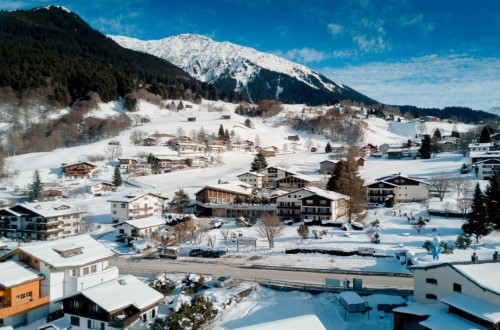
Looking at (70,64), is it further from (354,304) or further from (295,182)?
(354,304)

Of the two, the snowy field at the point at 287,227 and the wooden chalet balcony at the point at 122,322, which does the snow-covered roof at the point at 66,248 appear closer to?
the wooden chalet balcony at the point at 122,322

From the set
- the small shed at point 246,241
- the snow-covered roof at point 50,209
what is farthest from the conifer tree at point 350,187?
the snow-covered roof at point 50,209

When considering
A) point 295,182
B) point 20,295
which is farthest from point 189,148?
point 20,295

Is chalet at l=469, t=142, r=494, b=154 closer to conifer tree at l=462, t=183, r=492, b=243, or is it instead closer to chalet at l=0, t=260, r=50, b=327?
conifer tree at l=462, t=183, r=492, b=243

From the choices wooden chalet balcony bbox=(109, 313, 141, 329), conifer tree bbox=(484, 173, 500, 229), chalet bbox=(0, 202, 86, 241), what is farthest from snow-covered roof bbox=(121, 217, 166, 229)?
conifer tree bbox=(484, 173, 500, 229)

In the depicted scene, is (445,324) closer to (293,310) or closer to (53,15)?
(293,310)

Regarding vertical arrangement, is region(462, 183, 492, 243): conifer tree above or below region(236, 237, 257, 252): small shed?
above
